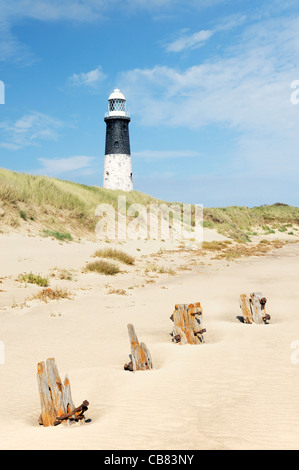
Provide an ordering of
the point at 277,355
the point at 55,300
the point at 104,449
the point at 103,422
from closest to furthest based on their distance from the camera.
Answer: the point at 104,449 → the point at 103,422 → the point at 277,355 → the point at 55,300

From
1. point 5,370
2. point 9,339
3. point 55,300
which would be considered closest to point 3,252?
point 55,300

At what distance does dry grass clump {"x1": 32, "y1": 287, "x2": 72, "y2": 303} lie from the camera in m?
11.3

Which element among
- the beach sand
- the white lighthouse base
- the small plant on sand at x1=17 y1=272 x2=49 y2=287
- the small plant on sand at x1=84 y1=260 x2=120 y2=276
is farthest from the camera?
the white lighthouse base

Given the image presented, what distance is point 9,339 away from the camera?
788cm

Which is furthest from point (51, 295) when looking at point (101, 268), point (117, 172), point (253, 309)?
point (117, 172)

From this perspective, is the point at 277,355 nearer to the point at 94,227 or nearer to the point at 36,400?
the point at 36,400

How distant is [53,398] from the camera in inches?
176

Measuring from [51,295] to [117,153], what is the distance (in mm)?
38637

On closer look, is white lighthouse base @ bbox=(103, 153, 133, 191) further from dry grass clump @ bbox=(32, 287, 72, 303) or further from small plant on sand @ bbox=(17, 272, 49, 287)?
dry grass clump @ bbox=(32, 287, 72, 303)

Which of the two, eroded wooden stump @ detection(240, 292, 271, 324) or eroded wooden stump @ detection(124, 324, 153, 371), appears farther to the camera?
eroded wooden stump @ detection(240, 292, 271, 324)

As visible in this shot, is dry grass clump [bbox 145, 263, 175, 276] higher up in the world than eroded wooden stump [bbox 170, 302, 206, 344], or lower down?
higher up

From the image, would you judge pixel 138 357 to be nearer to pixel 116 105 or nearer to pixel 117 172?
pixel 117 172

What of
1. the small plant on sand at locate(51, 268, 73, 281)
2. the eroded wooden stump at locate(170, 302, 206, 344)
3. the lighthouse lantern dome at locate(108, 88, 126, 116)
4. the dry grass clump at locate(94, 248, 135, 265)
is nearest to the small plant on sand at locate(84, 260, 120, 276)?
the small plant on sand at locate(51, 268, 73, 281)

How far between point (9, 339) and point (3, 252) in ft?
33.0
